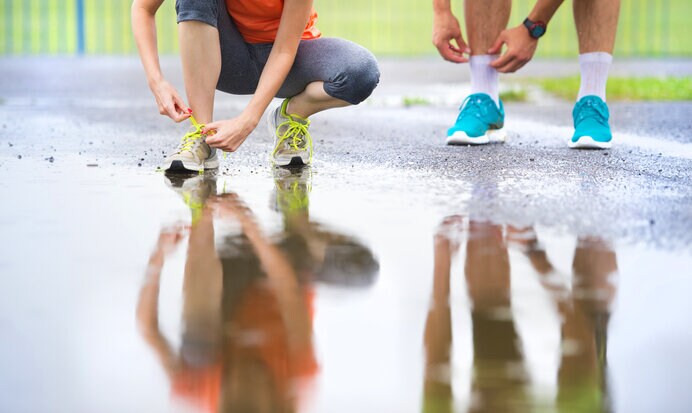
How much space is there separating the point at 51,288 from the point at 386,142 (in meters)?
2.94

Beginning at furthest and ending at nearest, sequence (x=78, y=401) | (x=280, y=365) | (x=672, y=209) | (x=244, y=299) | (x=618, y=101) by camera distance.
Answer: (x=618, y=101) → (x=672, y=209) → (x=244, y=299) → (x=280, y=365) → (x=78, y=401)

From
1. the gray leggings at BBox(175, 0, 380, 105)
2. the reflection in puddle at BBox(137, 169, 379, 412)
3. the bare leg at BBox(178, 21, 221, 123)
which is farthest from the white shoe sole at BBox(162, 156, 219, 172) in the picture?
the reflection in puddle at BBox(137, 169, 379, 412)

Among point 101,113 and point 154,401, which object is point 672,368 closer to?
point 154,401

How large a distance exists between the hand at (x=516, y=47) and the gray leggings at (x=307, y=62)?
0.76 metres

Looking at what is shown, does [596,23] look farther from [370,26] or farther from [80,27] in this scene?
[370,26]

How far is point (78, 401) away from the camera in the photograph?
4.53 ft

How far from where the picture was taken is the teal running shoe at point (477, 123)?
4.62 metres

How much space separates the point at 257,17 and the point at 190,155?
21.6 inches

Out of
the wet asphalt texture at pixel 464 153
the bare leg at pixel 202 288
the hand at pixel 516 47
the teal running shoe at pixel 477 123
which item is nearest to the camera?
the bare leg at pixel 202 288

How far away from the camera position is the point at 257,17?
3.76 metres

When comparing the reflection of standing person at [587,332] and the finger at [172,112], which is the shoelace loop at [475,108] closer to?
the finger at [172,112]

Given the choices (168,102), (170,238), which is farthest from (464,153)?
(170,238)

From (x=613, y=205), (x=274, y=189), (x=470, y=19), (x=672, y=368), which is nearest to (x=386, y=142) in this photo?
(x=470, y=19)

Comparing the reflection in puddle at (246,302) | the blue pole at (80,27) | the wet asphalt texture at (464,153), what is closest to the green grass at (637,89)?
the wet asphalt texture at (464,153)
